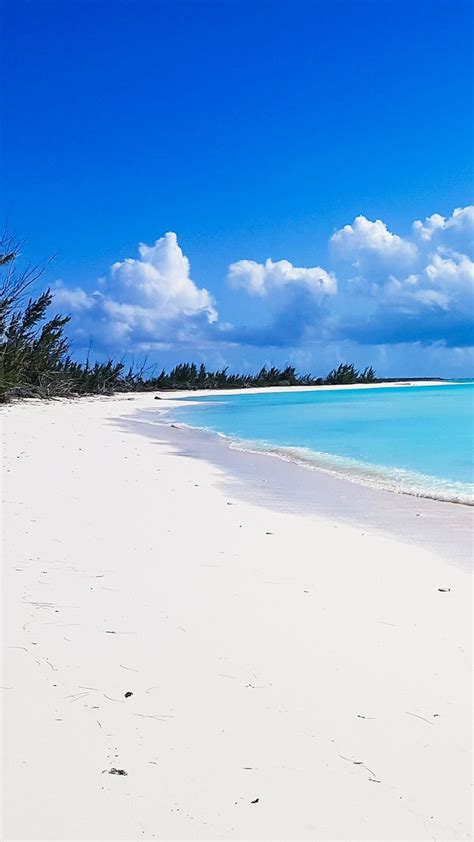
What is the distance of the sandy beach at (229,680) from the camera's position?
1.69m

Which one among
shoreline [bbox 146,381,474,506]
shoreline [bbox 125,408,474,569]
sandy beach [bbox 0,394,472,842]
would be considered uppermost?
shoreline [bbox 146,381,474,506]

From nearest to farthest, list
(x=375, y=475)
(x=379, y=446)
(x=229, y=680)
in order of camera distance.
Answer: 1. (x=229, y=680)
2. (x=375, y=475)
3. (x=379, y=446)

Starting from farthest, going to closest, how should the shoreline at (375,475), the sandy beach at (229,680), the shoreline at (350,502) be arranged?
the shoreline at (375,475) < the shoreline at (350,502) < the sandy beach at (229,680)

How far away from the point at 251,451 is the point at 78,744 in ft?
31.3

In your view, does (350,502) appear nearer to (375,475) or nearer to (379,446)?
(375,475)

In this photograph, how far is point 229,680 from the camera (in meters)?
2.35

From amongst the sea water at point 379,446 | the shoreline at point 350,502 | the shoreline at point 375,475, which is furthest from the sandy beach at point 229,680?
the sea water at point 379,446

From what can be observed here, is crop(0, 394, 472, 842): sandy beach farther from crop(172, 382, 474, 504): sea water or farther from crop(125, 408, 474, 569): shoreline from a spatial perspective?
crop(172, 382, 474, 504): sea water

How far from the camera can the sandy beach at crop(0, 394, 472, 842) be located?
1.69m

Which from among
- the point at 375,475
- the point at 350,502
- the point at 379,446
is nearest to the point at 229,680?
the point at 350,502

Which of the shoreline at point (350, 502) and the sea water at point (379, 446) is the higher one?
the sea water at point (379, 446)

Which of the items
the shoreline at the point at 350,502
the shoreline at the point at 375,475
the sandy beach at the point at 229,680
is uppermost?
the shoreline at the point at 375,475

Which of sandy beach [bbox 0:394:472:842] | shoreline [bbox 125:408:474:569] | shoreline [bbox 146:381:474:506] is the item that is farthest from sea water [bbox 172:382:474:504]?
sandy beach [bbox 0:394:472:842]

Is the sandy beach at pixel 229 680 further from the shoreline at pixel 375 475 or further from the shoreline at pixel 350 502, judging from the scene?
the shoreline at pixel 375 475
